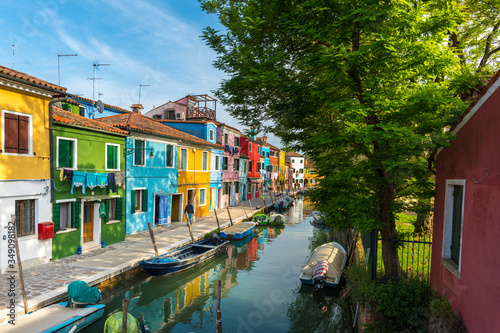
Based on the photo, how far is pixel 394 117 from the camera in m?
7.11

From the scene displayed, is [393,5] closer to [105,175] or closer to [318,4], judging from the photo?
[318,4]

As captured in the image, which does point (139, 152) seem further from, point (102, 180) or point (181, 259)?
point (181, 259)

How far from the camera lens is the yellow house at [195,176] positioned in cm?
2458

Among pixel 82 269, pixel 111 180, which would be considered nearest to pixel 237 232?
pixel 111 180

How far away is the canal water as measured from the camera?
A: 1098 cm

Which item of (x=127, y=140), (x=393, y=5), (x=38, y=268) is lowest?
(x=38, y=268)

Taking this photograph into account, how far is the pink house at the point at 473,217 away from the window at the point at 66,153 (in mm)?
14918

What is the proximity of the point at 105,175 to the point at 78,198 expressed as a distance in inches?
72.1

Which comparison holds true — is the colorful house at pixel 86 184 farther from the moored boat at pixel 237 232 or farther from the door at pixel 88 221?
the moored boat at pixel 237 232

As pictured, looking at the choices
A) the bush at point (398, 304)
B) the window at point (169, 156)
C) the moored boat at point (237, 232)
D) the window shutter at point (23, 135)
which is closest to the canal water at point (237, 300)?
the moored boat at point (237, 232)

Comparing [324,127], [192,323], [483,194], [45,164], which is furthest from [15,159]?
[483,194]

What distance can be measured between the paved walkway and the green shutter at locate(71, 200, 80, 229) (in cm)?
149

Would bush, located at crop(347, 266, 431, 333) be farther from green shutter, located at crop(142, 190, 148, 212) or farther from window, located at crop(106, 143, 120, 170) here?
green shutter, located at crop(142, 190, 148, 212)

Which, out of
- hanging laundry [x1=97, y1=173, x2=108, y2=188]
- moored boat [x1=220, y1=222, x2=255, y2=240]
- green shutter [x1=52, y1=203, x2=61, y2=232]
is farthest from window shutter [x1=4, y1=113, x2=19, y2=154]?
moored boat [x1=220, y1=222, x2=255, y2=240]
